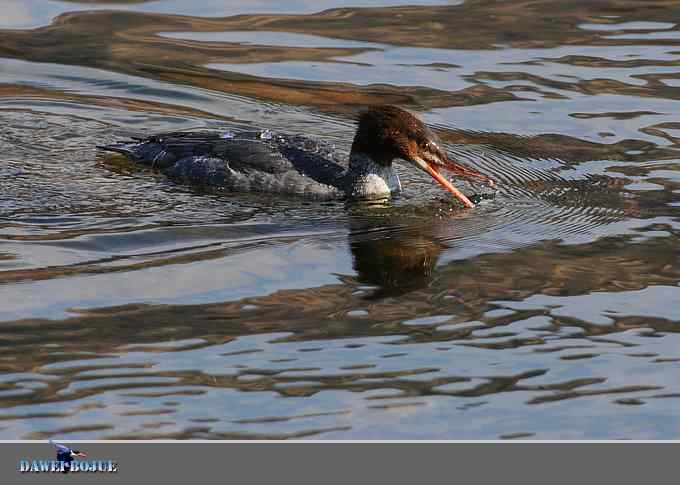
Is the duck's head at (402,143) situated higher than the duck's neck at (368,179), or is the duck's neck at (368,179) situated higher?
the duck's head at (402,143)

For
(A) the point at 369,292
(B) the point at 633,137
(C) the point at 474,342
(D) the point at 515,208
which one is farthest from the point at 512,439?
(B) the point at 633,137

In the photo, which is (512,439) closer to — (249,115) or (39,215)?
(39,215)

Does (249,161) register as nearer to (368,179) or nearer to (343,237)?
(368,179)

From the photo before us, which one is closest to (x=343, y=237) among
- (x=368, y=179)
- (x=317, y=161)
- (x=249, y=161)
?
(x=368, y=179)

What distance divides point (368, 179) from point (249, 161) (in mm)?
1024

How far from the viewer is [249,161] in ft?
37.9

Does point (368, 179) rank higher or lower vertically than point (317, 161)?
lower

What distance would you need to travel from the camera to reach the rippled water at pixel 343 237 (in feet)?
23.3
